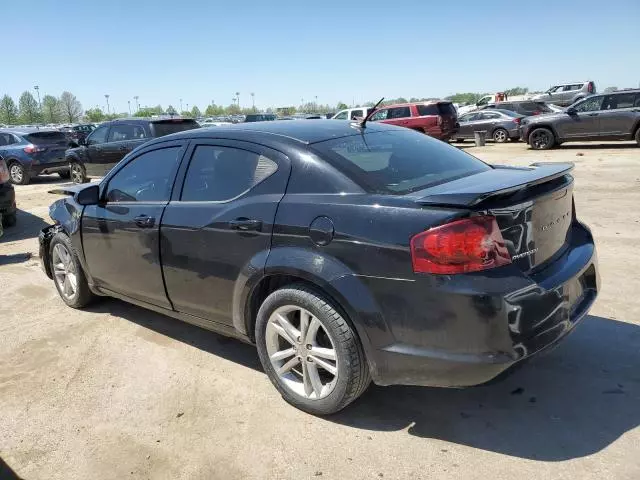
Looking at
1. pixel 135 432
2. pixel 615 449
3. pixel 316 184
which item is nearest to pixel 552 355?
pixel 615 449

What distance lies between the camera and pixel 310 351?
9.97 ft

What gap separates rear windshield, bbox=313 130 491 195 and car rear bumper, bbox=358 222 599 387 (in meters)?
0.64

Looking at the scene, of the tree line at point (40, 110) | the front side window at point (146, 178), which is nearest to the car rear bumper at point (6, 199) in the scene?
the front side window at point (146, 178)

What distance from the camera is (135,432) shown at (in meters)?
3.09

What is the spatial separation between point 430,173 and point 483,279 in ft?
3.36

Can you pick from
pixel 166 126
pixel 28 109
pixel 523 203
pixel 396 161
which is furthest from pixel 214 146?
pixel 28 109

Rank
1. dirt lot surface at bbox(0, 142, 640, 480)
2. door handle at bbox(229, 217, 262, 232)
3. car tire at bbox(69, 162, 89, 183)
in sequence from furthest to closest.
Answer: car tire at bbox(69, 162, 89, 183) < door handle at bbox(229, 217, 262, 232) < dirt lot surface at bbox(0, 142, 640, 480)

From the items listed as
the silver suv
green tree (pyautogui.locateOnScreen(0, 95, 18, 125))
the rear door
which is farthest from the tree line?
the rear door

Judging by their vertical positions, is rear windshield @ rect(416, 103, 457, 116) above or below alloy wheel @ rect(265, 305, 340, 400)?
above

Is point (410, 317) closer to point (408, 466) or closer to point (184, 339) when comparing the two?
point (408, 466)

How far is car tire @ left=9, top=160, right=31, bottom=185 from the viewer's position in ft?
49.8

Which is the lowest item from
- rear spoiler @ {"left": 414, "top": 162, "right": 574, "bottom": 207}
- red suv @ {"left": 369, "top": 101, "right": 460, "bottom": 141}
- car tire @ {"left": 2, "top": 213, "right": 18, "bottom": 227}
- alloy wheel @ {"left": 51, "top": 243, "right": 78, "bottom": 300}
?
car tire @ {"left": 2, "top": 213, "right": 18, "bottom": 227}

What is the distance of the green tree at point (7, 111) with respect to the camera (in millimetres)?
101125

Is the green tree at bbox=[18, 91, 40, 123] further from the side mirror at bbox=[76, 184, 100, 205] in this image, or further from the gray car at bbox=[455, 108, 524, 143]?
the side mirror at bbox=[76, 184, 100, 205]
